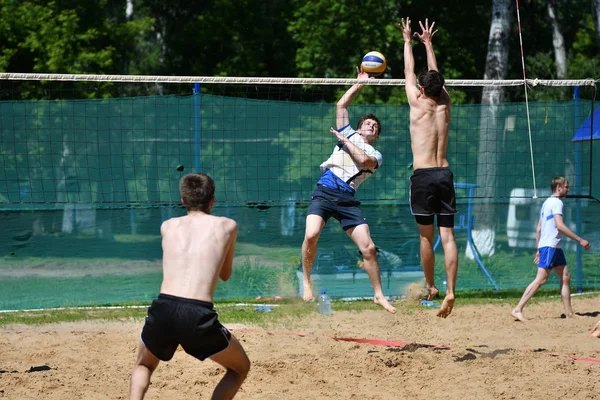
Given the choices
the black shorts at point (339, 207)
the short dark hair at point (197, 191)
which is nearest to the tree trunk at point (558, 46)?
the black shorts at point (339, 207)

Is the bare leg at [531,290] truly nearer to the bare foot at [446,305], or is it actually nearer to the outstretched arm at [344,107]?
the bare foot at [446,305]

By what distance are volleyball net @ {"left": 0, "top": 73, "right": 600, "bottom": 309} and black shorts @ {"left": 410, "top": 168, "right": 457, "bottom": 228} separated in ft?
10.8

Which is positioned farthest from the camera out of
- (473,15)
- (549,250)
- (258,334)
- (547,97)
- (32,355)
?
(473,15)

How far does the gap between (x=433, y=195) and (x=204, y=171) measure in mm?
4463

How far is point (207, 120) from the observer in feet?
36.3

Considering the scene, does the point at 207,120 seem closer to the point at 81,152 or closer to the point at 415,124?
the point at 81,152

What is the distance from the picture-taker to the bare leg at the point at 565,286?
10.0 m

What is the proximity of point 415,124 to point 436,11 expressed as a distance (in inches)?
685

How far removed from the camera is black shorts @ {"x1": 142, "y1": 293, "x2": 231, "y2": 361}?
4918 mm

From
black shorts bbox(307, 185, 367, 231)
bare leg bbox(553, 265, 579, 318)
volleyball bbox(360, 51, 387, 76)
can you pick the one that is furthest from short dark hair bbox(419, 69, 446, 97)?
bare leg bbox(553, 265, 579, 318)

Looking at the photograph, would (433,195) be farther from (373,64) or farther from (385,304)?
(373,64)

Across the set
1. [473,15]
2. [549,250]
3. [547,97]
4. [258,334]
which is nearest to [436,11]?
[473,15]

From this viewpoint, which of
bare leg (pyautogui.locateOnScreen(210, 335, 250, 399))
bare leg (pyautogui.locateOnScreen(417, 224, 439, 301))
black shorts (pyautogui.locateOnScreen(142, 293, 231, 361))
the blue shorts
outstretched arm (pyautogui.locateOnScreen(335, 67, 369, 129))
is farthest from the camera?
the blue shorts

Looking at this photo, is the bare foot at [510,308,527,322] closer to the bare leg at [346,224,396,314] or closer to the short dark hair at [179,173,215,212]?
the bare leg at [346,224,396,314]
